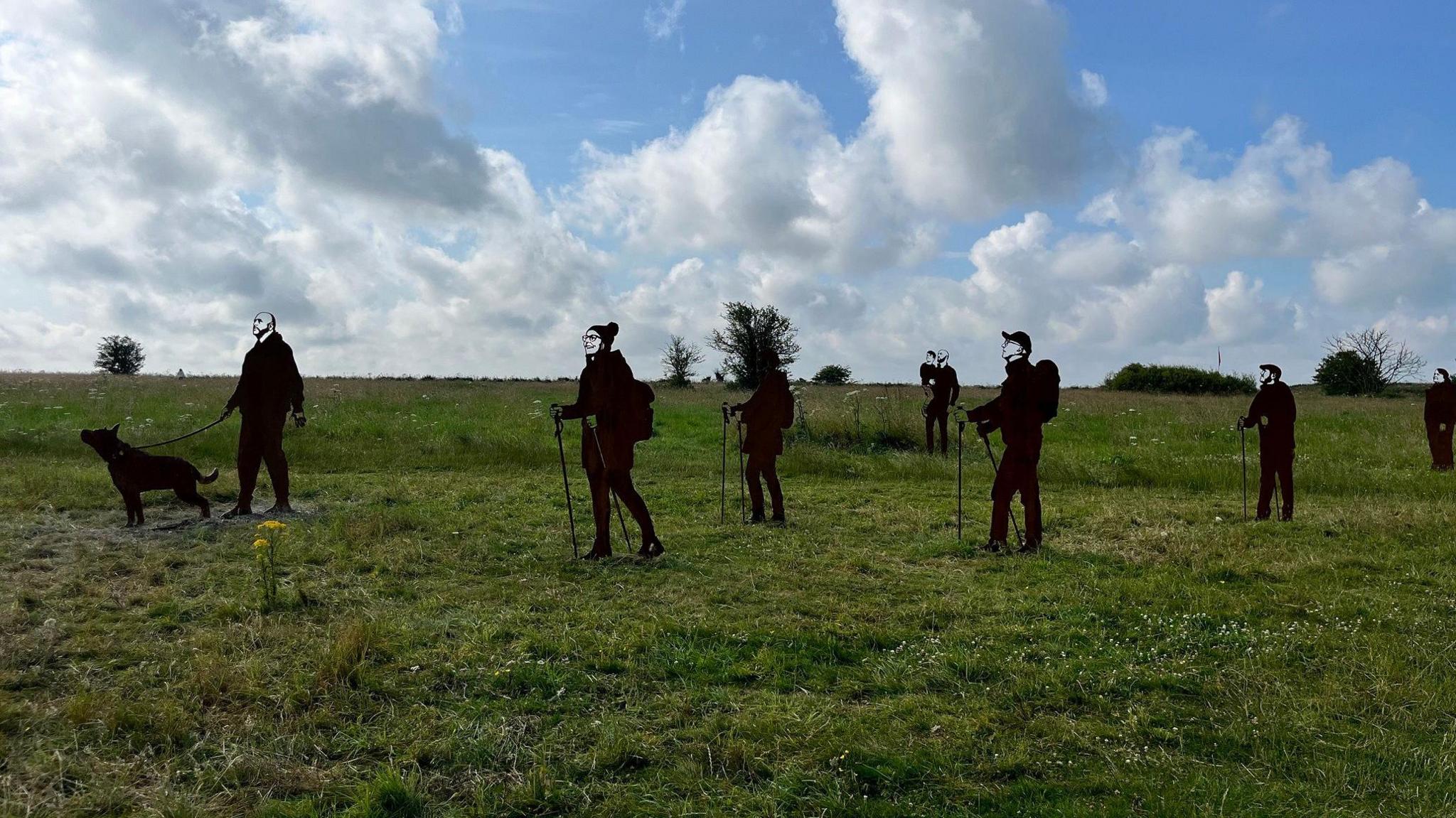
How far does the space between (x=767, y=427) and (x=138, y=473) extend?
768 cm

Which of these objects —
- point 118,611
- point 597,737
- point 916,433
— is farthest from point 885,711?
point 916,433

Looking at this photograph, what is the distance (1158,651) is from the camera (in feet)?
19.0

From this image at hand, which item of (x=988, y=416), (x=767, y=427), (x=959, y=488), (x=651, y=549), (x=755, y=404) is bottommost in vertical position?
(x=651, y=549)

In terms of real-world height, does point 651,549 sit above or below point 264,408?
below

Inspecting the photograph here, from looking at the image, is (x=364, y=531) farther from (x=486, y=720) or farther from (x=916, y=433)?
(x=916, y=433)

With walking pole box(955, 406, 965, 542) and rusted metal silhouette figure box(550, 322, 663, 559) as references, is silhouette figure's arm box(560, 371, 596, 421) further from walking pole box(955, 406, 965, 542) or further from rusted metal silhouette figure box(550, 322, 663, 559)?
walking pole box(955, 406, 965, 542)

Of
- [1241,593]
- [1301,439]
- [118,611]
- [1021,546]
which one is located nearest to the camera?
[118,611]

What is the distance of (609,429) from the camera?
8.63m

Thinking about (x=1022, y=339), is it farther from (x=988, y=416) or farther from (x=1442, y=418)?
(x=1442, y=418)

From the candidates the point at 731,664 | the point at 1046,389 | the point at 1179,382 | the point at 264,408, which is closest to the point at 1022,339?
the point at 1046,389

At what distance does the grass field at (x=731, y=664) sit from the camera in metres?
4.03

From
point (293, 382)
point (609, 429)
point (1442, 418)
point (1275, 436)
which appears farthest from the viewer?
point (1442, 418)

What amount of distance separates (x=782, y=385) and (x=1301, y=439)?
1426 cm

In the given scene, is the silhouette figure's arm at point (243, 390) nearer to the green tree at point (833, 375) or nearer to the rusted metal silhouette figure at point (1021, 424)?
the rusted metal silhouette figure at point (1021, 424)
